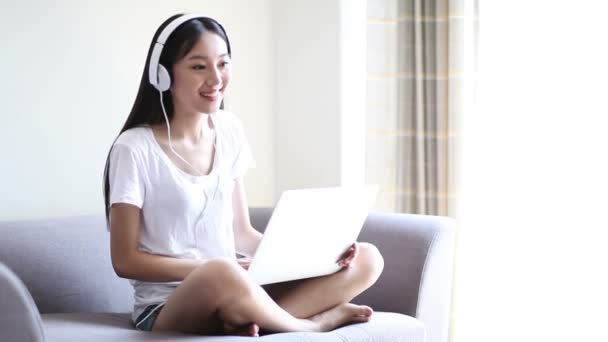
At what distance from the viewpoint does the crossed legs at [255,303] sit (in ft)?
6.31

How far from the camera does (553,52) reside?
3.02 meters

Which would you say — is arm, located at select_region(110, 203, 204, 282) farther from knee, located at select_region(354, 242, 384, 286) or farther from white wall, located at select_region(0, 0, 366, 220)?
white wall, located at select_region(0, 0, 366, 220)

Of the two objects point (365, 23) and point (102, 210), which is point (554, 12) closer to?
point (365, 23)

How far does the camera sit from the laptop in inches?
78.7

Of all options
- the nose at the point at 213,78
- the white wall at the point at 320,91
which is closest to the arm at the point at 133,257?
the nose at the point at 213,78

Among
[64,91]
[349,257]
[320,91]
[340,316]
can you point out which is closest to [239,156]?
[349,257]

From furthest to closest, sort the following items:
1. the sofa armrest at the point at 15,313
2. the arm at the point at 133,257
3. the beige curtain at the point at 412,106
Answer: the beige curtain at the point at 412,106
the arm at the point at 133,257
the sofa armrest at the point at 15,313

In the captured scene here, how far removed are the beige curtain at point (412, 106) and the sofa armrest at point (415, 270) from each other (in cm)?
63

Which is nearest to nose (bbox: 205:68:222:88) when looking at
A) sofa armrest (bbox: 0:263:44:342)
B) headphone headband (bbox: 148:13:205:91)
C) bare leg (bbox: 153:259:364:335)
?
headphone headband (bbox: 148:13:205:91)

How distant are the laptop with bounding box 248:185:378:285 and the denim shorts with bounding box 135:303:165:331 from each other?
258mm

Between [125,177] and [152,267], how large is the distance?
219 mm

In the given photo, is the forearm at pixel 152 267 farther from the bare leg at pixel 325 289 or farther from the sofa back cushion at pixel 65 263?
the sofa back cushion at pixel 65 263

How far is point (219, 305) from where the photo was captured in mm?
1943

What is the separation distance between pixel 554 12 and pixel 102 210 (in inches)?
63.4
